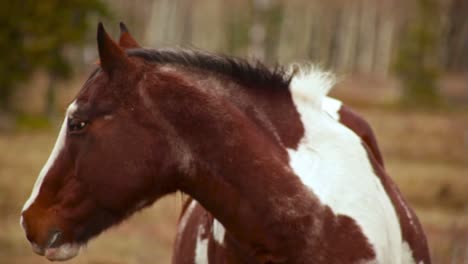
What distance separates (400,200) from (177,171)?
121 cm

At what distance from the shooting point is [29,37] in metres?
28.3

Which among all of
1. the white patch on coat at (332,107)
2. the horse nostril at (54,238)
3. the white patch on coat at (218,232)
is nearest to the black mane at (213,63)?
the white patch on coat at (218,232)

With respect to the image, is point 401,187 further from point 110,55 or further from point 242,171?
point 110,55

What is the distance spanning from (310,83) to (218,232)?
869 millimetres

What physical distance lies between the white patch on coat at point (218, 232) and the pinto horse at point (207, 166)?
0.53 feet

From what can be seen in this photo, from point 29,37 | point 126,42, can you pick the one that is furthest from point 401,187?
point 29,37

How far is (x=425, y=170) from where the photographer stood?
54.9 feet

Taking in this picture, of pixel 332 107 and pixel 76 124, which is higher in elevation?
pixel 332 107

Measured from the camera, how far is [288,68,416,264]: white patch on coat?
399 cm

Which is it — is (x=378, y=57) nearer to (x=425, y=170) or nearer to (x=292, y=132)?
(x=425, y=170)

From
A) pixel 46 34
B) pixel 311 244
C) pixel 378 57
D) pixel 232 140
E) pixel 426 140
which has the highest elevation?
pixel 378 57

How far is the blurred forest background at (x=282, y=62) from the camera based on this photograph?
38.2ft

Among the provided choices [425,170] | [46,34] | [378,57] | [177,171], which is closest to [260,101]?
[177,171]

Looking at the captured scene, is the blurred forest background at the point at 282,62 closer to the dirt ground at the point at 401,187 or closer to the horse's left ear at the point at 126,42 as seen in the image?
the dirt ground at the point at 401,187
